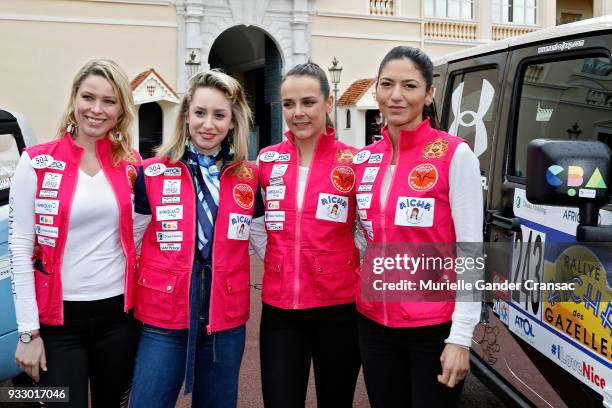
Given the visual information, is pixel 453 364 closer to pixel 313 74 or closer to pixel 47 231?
pixel 313 74

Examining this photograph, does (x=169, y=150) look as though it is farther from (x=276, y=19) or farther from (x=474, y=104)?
(x=276, y=19)

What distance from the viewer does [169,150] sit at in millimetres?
2791

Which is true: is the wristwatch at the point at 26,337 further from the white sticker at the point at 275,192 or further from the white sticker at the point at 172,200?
the white sticker at the point at 275,192

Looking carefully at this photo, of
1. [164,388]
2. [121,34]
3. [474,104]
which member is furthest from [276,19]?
[164,388]

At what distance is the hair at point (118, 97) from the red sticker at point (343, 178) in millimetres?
930

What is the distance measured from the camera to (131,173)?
2.87m

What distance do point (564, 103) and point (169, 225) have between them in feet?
5.85

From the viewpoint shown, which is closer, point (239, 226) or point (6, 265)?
point (239, 226)

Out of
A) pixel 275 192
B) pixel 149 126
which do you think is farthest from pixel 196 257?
pixel 149 126

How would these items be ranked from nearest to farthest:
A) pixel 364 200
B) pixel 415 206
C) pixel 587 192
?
pixel 587 192, pixel 415 206, pixel 364 200

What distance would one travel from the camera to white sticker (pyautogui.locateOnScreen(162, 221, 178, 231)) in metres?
2.69

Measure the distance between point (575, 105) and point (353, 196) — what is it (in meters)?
1.02

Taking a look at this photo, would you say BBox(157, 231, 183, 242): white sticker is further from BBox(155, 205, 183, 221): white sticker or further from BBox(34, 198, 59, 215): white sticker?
BBox(34, 198, 59, 215): white sticker

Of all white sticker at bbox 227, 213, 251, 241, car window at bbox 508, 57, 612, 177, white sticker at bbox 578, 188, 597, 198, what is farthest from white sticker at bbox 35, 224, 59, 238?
car window at bbox 508, 57, 612, 177
